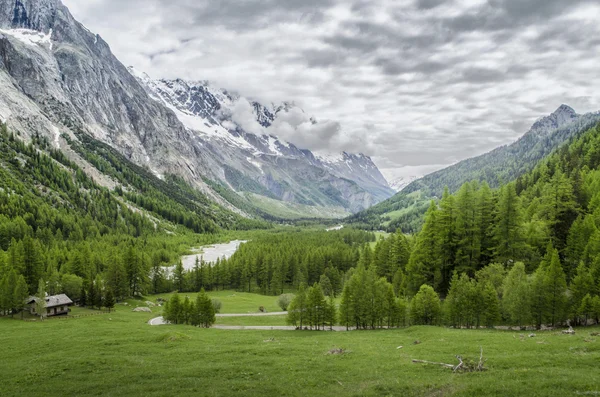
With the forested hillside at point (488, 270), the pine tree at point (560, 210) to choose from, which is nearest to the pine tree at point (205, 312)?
the forested hillside at point (488, 270)

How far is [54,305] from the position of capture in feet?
254

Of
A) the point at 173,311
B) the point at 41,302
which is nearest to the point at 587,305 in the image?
the point at 173,311

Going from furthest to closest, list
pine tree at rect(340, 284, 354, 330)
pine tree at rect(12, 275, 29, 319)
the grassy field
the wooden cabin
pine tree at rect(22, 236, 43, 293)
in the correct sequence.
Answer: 1. pine tree at rect(22, 236, 43, 293)
2. the wooden cabin
3. pine tree at rect(12, 275, 29, 319)
4. pine tree at rect(340, 284, 354, 330)
5. the grassy field

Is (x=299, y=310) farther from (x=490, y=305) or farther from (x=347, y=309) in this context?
(x=490, y=305)

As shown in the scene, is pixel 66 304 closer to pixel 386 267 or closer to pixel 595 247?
pixel 386 267

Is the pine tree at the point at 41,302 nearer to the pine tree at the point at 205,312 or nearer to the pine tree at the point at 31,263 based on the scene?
the pine tree at the point at 31,263

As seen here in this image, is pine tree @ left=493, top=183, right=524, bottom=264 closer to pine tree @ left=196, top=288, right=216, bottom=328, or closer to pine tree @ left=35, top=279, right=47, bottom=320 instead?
pine tree @ left=196, top=288, right=216, bottom=328

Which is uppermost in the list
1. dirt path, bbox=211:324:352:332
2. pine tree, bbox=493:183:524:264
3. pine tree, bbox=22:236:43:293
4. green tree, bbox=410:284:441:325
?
pine tree, bbox=493:183:524:264

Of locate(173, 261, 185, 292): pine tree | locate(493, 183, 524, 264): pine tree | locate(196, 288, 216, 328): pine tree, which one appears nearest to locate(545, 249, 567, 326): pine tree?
locate(493, 183, 524, 264): pine tree

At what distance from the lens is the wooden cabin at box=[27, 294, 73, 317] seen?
76.9 metres

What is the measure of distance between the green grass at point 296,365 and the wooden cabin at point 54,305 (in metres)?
26.6

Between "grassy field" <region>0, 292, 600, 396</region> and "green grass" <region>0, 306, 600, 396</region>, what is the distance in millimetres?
85

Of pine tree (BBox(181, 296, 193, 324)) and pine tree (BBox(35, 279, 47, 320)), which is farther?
pine tree (BBox(35, 279, 47, 320))

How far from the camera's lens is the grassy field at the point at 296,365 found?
82.8 ft
